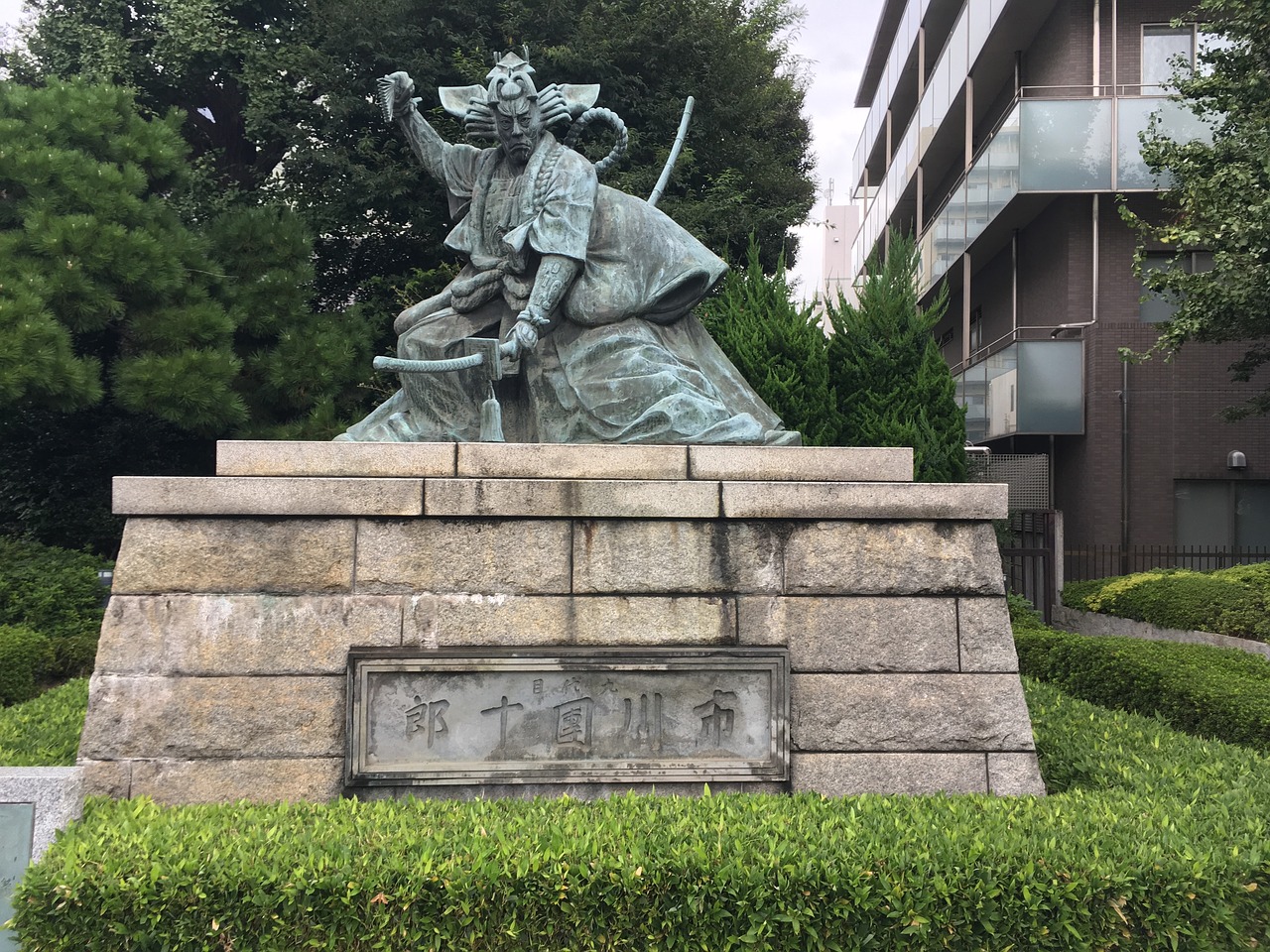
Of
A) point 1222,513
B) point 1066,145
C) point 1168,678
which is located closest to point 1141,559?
point 1222,513

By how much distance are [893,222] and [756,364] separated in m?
14.1

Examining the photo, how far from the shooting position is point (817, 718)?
14.1 feet

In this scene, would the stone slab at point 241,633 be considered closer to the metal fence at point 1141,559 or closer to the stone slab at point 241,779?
the stone slab at point 241,779

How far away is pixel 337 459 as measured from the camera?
4.46 m

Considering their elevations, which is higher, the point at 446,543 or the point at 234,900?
the point at 446,543

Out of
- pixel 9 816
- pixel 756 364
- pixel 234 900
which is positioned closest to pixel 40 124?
pixel 756 364

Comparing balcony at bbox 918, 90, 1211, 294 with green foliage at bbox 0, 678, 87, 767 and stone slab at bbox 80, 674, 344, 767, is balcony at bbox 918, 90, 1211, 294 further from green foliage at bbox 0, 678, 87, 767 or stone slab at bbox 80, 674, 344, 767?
green foliage at bbox 0, 678, 87, 767

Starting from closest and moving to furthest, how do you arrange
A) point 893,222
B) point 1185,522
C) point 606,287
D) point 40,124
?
point 606,287 → point 40,124 → point 1185,522 → point 893,222

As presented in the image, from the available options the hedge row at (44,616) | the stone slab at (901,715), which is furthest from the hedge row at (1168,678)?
the hedge row at (44,616)

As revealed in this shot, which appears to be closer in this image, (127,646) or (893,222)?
(127,646)

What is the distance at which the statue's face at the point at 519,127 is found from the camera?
5254mm

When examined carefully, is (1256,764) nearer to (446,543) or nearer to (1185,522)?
(446,543)

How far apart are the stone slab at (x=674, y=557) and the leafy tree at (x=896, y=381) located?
7.23 meters

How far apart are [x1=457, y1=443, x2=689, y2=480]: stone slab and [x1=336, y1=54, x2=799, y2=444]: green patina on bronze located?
10.8 inches
